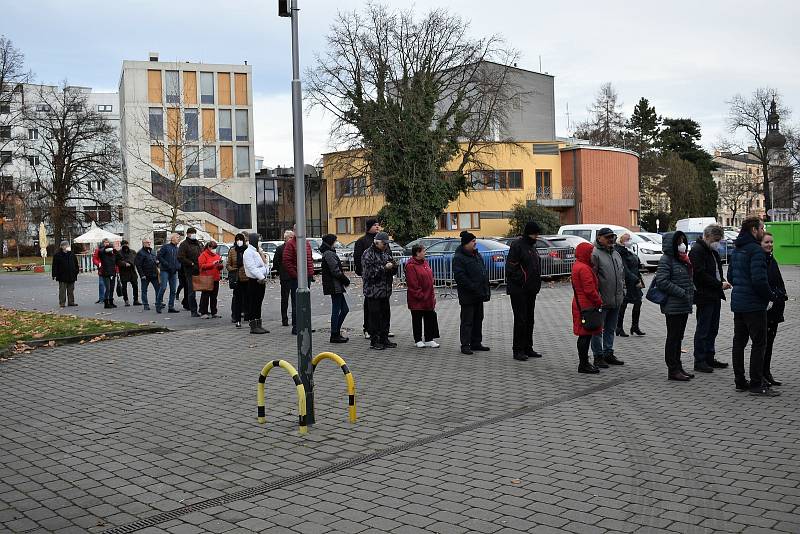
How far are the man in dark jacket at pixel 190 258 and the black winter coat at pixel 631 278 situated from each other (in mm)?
9606

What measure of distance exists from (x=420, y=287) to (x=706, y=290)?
4.24 metres

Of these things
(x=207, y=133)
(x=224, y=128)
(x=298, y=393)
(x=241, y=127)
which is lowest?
(x=298, y=393)

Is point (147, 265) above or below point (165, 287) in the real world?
above

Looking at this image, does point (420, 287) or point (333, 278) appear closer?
point (420, 287)

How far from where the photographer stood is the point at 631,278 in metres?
13.9

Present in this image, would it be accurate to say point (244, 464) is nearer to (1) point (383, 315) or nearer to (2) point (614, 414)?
(2) point (614, 414)

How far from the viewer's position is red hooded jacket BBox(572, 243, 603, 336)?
1019 cm

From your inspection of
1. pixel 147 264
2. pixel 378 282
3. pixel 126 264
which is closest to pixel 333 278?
pixel 378 282

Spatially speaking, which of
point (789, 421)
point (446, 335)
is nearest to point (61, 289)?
point (446, 335)

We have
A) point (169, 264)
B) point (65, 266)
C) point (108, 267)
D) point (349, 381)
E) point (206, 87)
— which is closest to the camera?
point (349, 381)

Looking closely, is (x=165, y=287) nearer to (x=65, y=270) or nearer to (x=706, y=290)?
(x=65, y=270)

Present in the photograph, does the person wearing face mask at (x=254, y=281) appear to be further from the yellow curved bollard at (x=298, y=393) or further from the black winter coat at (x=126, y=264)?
the black winter coat at (x=126, y=264)

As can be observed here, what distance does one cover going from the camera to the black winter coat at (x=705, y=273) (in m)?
10.1

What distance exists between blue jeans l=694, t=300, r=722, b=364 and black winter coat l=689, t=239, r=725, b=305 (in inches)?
4.1
